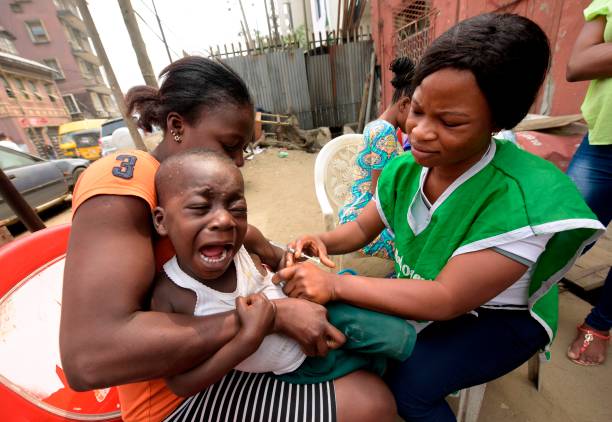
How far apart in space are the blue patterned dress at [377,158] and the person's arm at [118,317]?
1.40m

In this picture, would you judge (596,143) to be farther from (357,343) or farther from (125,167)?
(125,167)

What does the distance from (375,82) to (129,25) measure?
22.5 feet

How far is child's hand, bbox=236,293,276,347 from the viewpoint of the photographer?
2.92 ft

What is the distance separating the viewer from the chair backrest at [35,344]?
0.99 metres

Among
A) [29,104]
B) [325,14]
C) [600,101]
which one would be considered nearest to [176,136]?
[600,101]

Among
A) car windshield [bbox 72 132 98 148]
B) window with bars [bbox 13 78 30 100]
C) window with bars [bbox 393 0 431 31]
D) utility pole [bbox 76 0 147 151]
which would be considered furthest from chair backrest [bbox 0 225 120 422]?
window with bars [bbox 13 78 30 100]

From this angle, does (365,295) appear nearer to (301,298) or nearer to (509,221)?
(301,298)

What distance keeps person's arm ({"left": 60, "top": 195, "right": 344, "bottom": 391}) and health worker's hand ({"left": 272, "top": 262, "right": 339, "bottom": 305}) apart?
236mm

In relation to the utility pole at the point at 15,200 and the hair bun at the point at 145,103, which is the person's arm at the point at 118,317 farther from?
the utility pole at the point at 15,200

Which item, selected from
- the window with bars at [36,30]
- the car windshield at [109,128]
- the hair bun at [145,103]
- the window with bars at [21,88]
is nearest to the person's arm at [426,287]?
the hair bun at [145,103]

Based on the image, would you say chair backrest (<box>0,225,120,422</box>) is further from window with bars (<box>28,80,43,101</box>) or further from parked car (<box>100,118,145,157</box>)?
window with bars (<box>28,80,43,101</box>)

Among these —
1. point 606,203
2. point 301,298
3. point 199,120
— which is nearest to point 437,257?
point 301,298

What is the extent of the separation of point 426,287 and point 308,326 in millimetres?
415

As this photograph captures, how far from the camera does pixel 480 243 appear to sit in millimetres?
937
